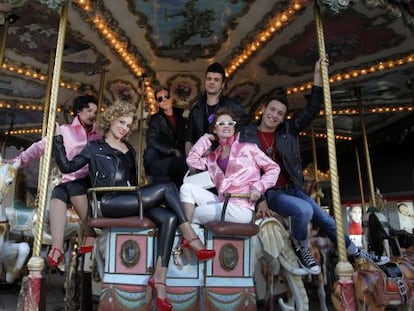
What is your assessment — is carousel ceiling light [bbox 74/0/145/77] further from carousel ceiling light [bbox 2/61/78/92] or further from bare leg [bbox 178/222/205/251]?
bare leg [bbox 178/222/205/251]

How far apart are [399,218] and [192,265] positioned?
11.0 m

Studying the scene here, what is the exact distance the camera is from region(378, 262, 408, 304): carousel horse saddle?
10.9 ft

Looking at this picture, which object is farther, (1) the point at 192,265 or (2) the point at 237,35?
(2) the point at 237,35

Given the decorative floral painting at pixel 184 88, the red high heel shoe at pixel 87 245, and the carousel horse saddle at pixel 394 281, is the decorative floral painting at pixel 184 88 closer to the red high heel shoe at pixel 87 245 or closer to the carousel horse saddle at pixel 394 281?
the red high heel shoe at pixel 87 245

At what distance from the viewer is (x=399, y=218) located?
1227cm

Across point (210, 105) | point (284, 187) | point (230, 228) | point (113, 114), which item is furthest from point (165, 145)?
point (230, 228)

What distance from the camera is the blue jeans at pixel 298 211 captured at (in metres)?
3.50

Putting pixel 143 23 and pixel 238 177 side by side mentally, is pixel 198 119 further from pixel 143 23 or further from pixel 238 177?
pixel 143 23

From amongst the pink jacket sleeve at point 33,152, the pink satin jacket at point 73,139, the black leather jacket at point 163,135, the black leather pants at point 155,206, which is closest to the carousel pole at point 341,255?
the black leather pants at point 155,206

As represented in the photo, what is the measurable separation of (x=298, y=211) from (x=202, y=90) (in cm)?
442

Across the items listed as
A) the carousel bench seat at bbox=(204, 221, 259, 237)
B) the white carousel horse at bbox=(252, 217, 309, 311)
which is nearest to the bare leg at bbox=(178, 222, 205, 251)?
the carousel bench seat at bbox=(204, 221, 259, 237)

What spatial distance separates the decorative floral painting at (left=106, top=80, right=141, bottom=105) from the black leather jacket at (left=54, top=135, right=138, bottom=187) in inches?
166

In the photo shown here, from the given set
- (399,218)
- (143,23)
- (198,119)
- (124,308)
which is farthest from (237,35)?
(399,218)

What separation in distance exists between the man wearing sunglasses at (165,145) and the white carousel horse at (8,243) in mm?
1437
